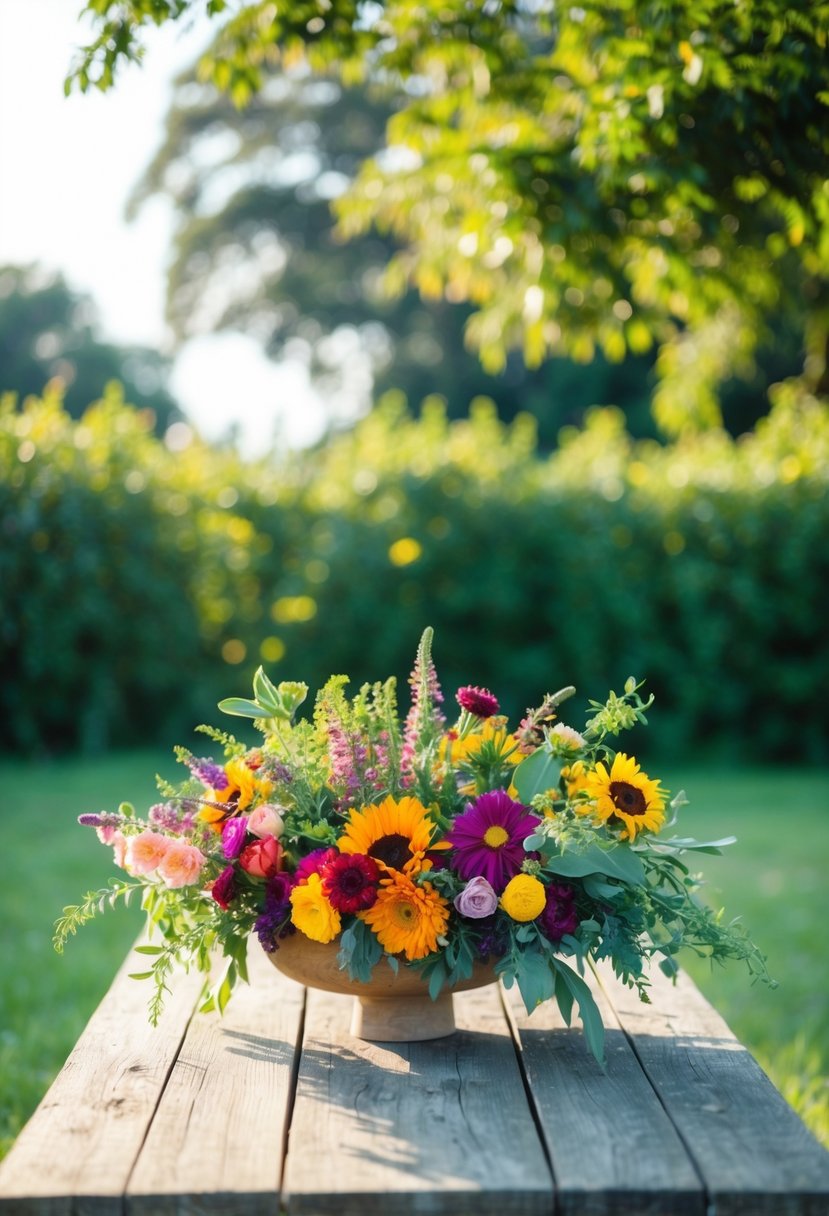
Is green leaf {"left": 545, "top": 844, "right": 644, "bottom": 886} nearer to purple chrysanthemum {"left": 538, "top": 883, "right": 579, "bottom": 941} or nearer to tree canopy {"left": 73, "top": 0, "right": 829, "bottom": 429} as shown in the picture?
purple chrysanthemum {"left": 538, "top": 883, "right": 579, "bottom": 941}

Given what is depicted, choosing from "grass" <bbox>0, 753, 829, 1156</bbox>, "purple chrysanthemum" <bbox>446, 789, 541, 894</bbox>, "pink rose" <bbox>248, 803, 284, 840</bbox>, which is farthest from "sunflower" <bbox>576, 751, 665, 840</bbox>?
"grass" <bbox>0, 753, 829, 1156</bbox>

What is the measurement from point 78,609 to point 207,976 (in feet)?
19.1

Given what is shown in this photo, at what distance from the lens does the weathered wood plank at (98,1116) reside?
58.7 inches

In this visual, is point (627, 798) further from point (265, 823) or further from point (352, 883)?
point (265, 823)

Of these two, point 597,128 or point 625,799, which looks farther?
point 597,128

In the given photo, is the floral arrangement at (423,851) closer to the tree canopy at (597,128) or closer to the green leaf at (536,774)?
the green leaf at (536,774)

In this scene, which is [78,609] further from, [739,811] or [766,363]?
[766,363]

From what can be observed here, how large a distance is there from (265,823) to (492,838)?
38cm

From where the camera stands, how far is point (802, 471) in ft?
28.2

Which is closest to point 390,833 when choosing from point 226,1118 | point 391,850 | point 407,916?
point 391,850

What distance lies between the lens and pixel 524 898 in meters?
1.82

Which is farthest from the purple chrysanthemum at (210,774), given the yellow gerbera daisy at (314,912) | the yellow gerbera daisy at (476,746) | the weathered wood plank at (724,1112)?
the weathered wood plank at (724,1112)

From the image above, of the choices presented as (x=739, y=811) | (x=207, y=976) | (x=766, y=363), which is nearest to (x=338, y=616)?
(x=739, y=811)

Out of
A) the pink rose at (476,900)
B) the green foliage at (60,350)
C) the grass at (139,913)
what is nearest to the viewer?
the pink rose at (476,900)
